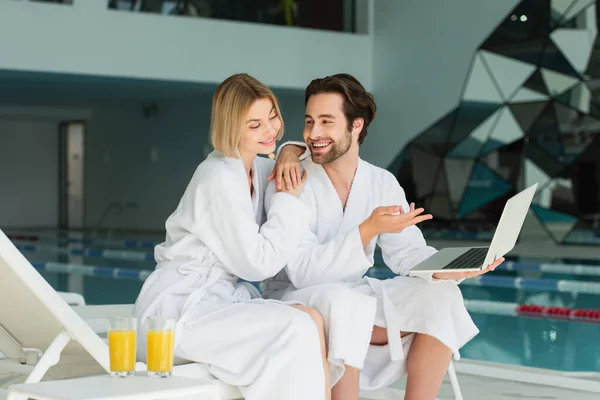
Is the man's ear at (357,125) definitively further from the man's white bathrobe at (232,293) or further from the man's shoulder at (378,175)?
the man's white bathrobe at (232,293)

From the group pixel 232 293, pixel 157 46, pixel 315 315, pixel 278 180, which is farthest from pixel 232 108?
pixel 157 46

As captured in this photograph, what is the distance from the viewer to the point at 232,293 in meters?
3.08

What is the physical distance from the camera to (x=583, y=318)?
702 centimetres

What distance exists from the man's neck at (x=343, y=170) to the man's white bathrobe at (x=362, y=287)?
0.03 m

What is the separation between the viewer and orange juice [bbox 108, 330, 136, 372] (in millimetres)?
2334

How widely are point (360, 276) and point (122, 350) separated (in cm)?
115

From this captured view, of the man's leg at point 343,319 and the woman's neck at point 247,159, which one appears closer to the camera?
the man's leg at point 343,319

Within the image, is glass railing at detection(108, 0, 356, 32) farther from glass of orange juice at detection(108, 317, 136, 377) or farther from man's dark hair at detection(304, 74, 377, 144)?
glass of orange juice at detection(108, 317, 136, 377)

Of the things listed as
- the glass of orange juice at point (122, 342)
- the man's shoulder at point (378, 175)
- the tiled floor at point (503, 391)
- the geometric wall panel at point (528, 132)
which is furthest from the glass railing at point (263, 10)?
the glass of orange juice at point (122, 342)

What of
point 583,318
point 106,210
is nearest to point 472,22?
point 583,318

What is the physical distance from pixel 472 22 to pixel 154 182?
845cm

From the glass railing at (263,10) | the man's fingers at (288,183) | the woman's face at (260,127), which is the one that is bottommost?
the man's fingers at (288,183)

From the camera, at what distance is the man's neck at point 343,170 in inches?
139

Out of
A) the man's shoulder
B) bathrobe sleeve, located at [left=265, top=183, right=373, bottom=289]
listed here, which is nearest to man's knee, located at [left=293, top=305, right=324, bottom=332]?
bathrobe sleeve, located at [left=265, top=183, right=373, bottom=289]
